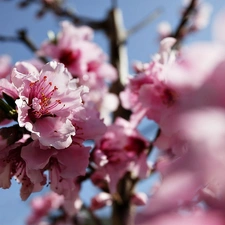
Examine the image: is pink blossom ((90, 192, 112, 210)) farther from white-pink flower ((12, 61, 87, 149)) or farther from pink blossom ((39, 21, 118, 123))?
white-pink flower ((12, 61, 87, 149))

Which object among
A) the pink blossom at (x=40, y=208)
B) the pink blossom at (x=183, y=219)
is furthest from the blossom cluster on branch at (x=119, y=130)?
the pink blossom at (x=40, y=208)

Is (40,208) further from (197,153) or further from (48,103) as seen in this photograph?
(197,153)

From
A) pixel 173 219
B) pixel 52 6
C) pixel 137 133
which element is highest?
pixel 173 219

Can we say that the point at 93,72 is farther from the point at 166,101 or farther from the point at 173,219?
the point at 173,219

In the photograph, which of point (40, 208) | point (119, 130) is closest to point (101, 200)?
→ point (119, 130)

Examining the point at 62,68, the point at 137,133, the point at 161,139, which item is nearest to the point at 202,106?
the point at 62,68

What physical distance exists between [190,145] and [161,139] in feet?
1.80

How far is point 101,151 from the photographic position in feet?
2.88

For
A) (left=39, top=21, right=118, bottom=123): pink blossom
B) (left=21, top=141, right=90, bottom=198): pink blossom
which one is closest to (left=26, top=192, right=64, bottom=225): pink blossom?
(left=39, top=21, right=118, bottom=123): pink blossom

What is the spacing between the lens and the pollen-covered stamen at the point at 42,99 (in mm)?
657

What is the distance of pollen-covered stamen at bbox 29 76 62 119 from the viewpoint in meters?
0.66

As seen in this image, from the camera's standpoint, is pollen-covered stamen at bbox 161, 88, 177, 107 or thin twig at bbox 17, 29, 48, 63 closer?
pollen-covered stamen at bbox 161, 88, 177, 107

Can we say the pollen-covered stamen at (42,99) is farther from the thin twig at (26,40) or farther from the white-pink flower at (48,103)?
the thin twig at (26,40)

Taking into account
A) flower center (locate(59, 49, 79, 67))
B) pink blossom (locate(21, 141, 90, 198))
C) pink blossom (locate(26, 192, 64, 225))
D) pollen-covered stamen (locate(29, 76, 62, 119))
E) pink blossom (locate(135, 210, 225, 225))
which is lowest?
pink blossom (locate(26, 192, 64, 225))
